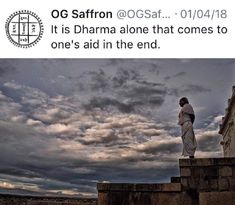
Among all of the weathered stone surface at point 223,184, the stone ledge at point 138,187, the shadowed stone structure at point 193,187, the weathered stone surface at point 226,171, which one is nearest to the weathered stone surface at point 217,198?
the shadowed stone structure at point 193,187

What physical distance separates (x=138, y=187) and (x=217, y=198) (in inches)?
72.5

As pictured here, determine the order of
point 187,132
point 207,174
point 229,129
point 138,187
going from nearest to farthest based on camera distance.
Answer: point 207,174 < point 138,187 < point 187,132 < point 229,129

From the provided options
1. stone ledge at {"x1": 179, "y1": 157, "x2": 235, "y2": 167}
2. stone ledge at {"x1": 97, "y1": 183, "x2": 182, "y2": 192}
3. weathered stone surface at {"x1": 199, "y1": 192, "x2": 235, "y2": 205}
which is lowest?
weathered stone surface at {"x1": 199, "y1": 192, "x2": 235, "y2": 205}

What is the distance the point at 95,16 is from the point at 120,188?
14.7 ft

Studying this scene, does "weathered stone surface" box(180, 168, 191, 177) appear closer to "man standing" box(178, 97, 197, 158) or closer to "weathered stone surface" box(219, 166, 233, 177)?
"weathered stone surface" box(219, 166, 233, 177)

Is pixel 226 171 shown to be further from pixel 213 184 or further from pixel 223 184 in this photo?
pixel 213 184

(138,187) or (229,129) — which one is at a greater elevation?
(229,129)

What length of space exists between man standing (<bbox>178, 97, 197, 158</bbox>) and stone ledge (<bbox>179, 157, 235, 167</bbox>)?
884 mm

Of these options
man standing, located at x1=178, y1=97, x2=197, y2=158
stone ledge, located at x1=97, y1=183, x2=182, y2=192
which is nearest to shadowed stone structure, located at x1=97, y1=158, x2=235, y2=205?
stone ledge, located at x1=97, y1=183, x2=182, y2=192

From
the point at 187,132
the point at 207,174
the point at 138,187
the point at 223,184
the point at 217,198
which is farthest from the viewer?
the point at 187,132

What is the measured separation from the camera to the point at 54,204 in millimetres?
9352

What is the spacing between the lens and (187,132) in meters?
9.17

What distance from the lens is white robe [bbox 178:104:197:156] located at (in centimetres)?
898

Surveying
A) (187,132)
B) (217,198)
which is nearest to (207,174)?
(217,198)
